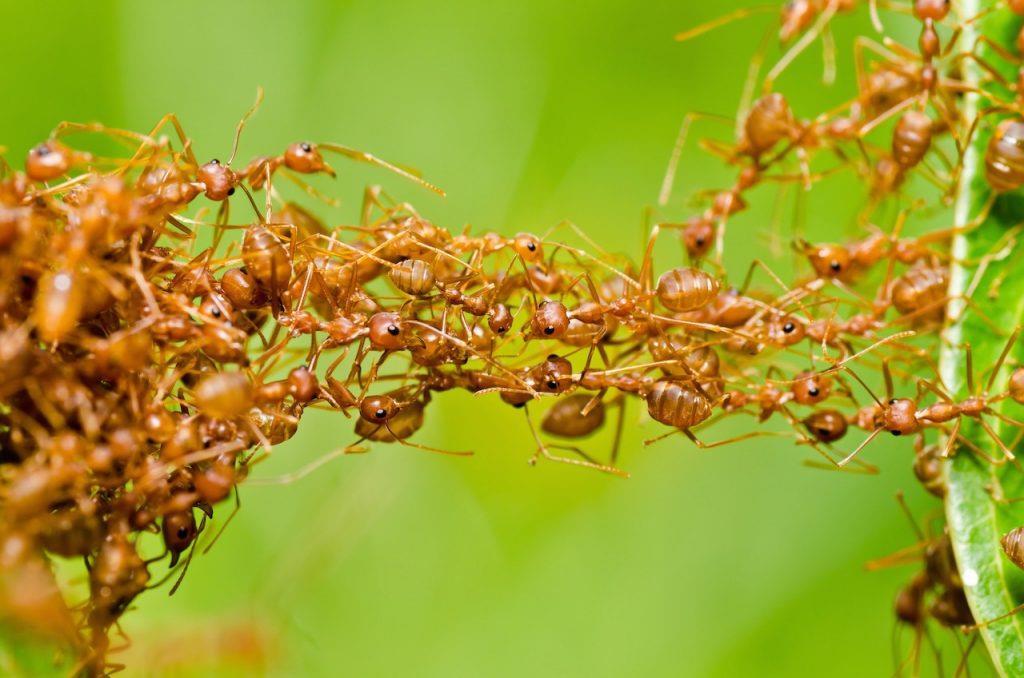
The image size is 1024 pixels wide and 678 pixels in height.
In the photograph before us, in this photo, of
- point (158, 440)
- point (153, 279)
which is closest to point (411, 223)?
point (153, 279)

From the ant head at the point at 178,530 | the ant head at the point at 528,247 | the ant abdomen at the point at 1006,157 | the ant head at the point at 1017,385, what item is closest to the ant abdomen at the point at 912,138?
the ant abdomen at the point at 1006,157

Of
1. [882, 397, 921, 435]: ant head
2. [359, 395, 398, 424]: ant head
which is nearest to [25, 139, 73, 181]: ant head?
[359, 395, 398, 424]: ant head

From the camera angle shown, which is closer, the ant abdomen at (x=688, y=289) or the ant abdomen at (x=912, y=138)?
the ant abdomen at (x=688, y=289)


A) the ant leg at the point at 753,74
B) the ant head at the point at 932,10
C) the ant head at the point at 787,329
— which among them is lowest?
the ant head at the point at 787,329

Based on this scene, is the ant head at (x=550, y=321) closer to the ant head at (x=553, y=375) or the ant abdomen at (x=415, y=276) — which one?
the ant head at (x=553, y=375)

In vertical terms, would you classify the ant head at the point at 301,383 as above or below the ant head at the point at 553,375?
below

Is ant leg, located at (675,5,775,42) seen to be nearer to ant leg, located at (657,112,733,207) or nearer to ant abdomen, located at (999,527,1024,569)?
ant leg, located at (657,112,733,207)

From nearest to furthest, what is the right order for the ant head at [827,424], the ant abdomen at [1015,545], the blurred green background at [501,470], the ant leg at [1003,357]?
1. the ant abdomen at [1015,545]
2. the ant leg at [1003,357]
3. the ant head at [827,424]
4. the blurred green background at [501,470]
